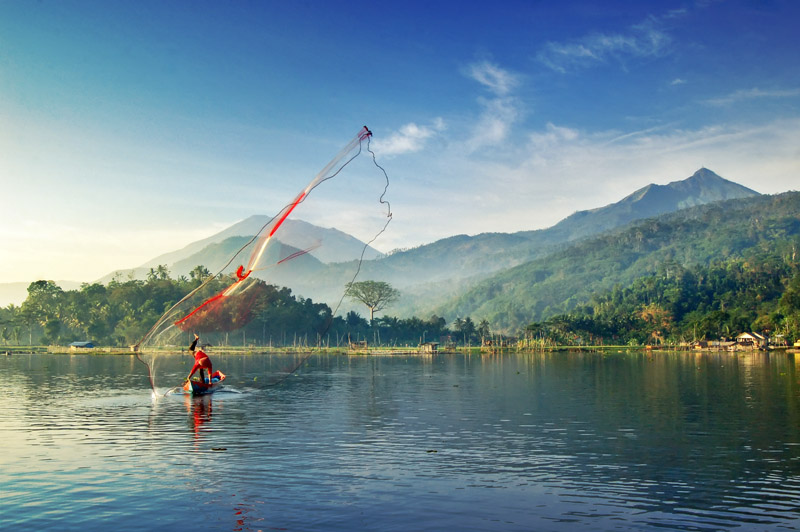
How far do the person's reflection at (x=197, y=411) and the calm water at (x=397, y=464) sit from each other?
0.21 metres

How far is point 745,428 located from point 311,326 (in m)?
158

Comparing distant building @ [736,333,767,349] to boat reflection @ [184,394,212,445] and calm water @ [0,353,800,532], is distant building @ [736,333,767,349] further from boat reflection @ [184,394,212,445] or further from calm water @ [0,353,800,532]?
boat reflection @ [184,394,212,445]

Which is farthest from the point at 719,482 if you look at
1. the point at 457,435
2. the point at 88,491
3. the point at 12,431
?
the point at 12,431

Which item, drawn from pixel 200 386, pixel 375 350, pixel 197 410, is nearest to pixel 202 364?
pixel 200 386

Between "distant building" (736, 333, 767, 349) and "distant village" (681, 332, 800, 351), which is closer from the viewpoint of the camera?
"distant village" (681, 332, 800, 351)

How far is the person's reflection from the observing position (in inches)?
1240

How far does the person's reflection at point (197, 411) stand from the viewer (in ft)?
103

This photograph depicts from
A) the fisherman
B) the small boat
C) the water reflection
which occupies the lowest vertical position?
the water reflection

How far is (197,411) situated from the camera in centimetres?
3722

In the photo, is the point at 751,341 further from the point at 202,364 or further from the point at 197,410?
the point at 197,410

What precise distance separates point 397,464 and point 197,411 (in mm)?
18704

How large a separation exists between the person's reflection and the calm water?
21 centimetres

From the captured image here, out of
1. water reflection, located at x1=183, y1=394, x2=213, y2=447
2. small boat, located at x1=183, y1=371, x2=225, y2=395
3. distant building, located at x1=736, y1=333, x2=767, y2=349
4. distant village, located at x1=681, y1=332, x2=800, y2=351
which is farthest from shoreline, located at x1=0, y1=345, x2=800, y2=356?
water reflection, located at x1=183, y1=394, x2=213, y2=447

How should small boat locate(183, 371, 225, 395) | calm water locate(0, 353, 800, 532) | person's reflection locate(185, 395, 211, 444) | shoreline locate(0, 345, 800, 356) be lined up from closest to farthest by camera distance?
calm water locate(0, 353, 800, 532) → person's reflection locate(185, 395, 211, 444) → small boat locate(183, 371, 225, 395) → shoreline locate(0, 345, 800, 356)
